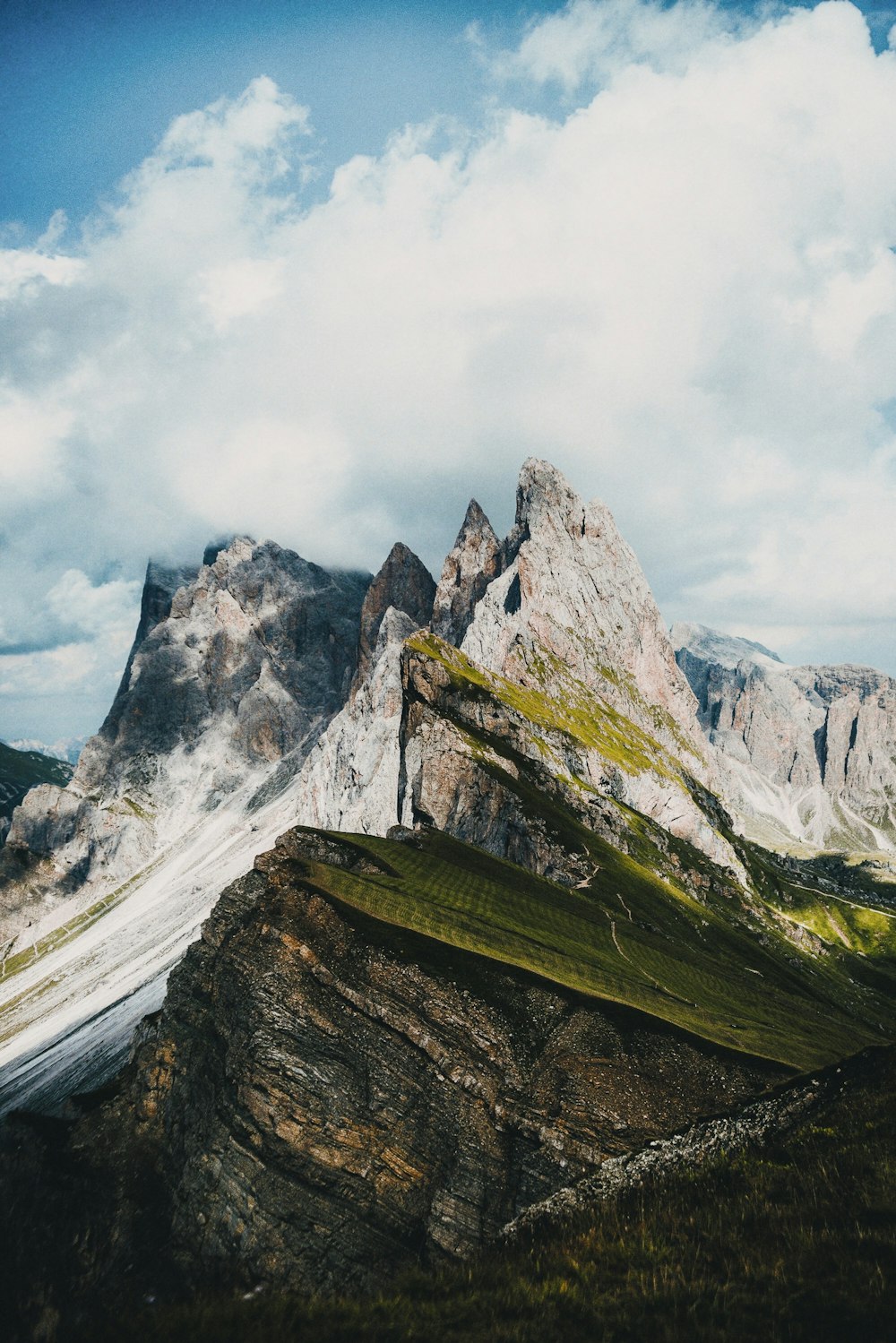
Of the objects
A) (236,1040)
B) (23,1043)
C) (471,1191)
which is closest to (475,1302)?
(471,1191)

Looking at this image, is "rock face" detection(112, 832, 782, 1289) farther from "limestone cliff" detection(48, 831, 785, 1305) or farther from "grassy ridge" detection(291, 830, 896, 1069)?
"grassy ridge" detection(291, 830, 896, 1069)

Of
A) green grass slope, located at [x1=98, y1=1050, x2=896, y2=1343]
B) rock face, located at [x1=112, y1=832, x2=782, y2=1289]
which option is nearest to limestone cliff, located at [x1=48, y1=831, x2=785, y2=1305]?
rock face, located at [x1=112, y1=832, x2=782, y2=1289]

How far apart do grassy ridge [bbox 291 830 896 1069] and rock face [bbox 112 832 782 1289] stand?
5.47 m

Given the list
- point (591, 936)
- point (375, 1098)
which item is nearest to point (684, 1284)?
point (375, 1098)

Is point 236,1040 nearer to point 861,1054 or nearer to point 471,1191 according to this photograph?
point 471,1191

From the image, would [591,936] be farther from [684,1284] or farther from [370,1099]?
[684,1284]

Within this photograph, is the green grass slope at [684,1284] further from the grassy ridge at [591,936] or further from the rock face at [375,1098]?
the grassy ridge at [591,936]

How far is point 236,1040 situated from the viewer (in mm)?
38375

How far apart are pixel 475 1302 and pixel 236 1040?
27.3 m

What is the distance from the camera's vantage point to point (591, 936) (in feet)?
218

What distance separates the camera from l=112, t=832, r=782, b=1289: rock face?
102ft

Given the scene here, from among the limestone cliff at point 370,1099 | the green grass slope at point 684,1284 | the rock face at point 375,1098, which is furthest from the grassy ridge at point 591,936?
the green grass slope at point 684,1284

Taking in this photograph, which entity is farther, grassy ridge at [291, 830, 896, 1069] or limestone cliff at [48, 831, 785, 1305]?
grassy ridge at [291, 830, 896, 1069]

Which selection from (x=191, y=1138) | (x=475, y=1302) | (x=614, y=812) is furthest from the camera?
(x=614, y=812)
